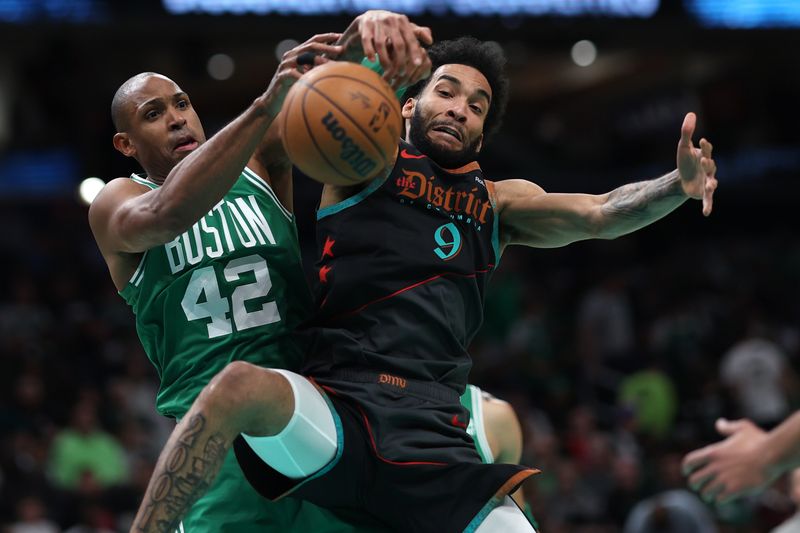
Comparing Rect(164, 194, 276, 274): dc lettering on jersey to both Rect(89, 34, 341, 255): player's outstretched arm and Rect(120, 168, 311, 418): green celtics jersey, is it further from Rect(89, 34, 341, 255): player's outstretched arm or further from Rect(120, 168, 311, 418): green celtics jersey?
Rect(89, 34, 341, 255): player's outstretched arm

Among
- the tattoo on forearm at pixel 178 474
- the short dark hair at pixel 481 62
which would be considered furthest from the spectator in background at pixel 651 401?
the tattoo on forearm at pixel 178 474

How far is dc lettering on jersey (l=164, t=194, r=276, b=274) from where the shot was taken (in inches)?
182

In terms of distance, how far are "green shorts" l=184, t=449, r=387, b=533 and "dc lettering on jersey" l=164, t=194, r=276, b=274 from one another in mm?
749

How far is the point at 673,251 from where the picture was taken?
18.6 metres

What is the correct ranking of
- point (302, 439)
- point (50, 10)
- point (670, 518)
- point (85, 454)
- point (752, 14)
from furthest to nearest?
point (752, 14) < point (50, 10) < point (85, 454) < point (670, 518) < point (302, 439)

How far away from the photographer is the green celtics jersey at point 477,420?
20.0 feet

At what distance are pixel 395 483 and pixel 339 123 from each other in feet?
4.05

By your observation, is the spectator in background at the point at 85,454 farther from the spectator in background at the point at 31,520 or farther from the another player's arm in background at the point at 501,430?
the another player's arm in background at the point at 501,430

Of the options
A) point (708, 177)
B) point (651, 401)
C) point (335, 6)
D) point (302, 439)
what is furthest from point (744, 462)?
point (651, 401)

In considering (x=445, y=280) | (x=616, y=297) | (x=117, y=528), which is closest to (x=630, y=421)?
(x=616, y=297)

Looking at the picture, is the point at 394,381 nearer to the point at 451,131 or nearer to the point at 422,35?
the point at 451,131

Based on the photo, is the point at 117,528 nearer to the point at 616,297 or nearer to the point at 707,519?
the point at 707,519

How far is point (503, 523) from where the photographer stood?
13.6 ft

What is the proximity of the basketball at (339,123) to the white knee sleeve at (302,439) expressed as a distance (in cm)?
71
